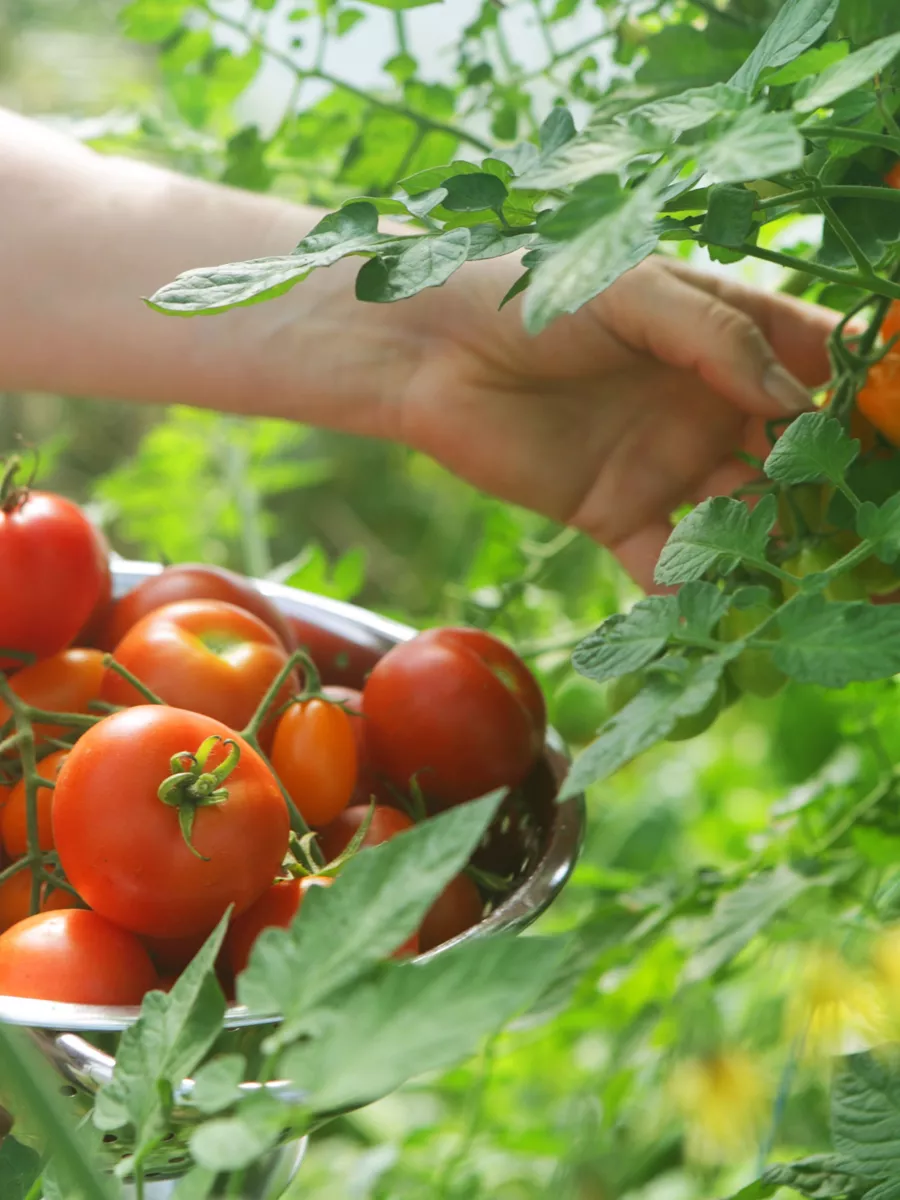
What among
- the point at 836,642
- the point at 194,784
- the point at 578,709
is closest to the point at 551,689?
the point at 578,709

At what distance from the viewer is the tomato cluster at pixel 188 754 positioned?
1.28 ft

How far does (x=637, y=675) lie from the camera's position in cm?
48

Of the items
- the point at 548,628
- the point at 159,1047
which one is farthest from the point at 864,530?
the point at 548,628

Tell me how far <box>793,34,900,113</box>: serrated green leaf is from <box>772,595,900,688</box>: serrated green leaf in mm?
89

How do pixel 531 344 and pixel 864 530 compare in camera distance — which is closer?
pixel 864 530

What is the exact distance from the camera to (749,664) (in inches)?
18.1

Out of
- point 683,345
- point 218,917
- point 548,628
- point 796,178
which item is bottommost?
point 548,628

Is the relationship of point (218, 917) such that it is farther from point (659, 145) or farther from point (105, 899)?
point (659, 145)

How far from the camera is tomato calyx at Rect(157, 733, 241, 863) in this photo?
0.38m

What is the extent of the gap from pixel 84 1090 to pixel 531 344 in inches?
15.5

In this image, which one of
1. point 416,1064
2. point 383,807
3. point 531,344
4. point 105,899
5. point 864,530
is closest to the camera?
point 416,1064

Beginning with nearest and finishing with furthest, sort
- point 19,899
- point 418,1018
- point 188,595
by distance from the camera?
point 418,1018
point 19,899
point 188,595

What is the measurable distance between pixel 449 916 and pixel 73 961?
0.14m

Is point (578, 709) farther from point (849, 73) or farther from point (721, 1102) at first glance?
point (849, 73)
